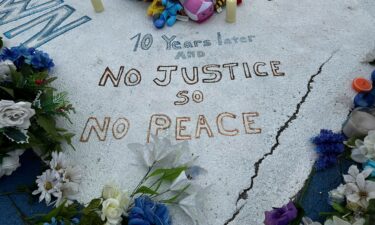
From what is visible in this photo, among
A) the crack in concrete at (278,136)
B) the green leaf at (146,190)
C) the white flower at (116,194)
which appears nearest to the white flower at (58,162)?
the white flower at (116,194)

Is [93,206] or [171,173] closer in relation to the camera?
[93,206]

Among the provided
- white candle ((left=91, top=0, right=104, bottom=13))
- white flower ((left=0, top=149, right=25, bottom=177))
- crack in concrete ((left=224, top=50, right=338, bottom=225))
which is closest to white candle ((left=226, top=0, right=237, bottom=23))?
crack in concrete ((left=224, top=50, right=338, bottom=225))

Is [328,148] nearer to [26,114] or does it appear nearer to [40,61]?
[26,114]

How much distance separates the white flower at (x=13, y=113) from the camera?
155 centimetres

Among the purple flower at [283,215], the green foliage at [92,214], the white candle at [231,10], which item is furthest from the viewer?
the white candle at [231,10]

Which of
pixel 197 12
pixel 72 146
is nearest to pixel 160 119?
pixel 72 146

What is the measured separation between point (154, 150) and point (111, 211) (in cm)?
36

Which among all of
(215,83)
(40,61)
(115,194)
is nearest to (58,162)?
(115,194)

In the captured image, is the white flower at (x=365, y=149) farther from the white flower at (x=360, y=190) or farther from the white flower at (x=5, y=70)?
the white flower at (x=5, y=70)

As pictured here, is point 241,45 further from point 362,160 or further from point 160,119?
point 362,160

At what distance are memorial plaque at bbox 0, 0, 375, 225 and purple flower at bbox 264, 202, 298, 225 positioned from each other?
161mm

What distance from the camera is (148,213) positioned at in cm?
149

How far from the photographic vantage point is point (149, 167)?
1.72 meters

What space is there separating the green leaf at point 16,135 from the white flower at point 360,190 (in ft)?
4.54
